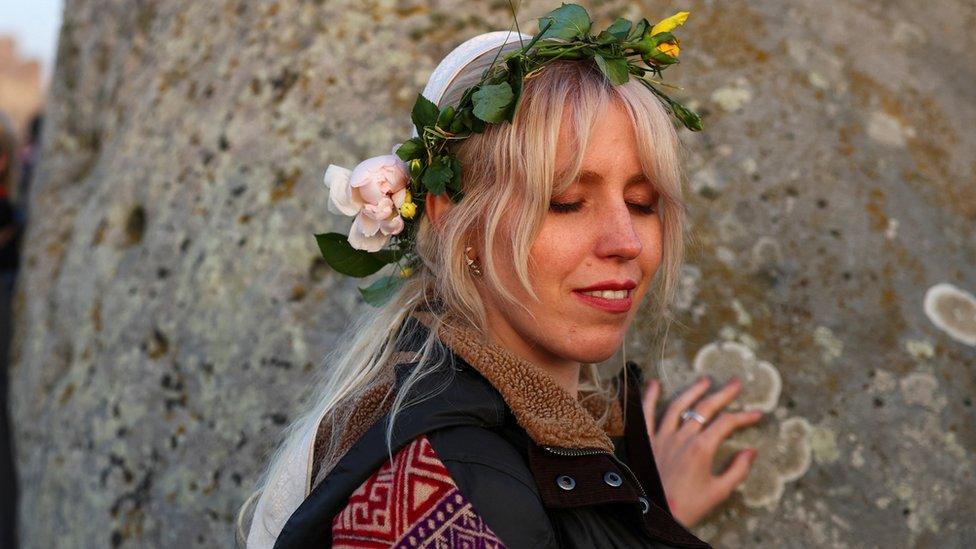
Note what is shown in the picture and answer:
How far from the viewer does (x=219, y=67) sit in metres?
3.09

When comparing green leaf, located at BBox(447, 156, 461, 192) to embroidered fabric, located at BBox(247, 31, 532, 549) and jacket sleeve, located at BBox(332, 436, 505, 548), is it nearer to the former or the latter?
embroidered fabric, located at BBox(247, 31, 532, 549)

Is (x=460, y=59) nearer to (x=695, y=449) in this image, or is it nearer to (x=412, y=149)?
(x=412, y=149)

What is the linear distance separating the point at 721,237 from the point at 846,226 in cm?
32

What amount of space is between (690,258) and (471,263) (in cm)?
89

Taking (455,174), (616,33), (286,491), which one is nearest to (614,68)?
(616,33)

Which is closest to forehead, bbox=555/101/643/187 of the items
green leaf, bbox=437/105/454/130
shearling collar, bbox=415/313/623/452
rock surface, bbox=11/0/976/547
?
green leaf, bbox=437/105/454/130

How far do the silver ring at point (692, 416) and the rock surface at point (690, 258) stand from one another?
0.33 feet

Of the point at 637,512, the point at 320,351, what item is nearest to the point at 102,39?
the point at 320,351

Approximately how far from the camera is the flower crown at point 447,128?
6.12 feet

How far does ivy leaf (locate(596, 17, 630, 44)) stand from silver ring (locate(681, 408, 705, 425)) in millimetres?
978

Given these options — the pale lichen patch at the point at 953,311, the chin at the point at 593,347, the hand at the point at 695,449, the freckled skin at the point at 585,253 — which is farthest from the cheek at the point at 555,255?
the pale lichen patch at the point at 953,311

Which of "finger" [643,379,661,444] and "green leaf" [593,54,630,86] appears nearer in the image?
"green leaf" [593,54,630,86]

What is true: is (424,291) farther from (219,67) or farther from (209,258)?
(219,67)

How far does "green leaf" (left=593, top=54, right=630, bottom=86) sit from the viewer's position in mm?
1860
